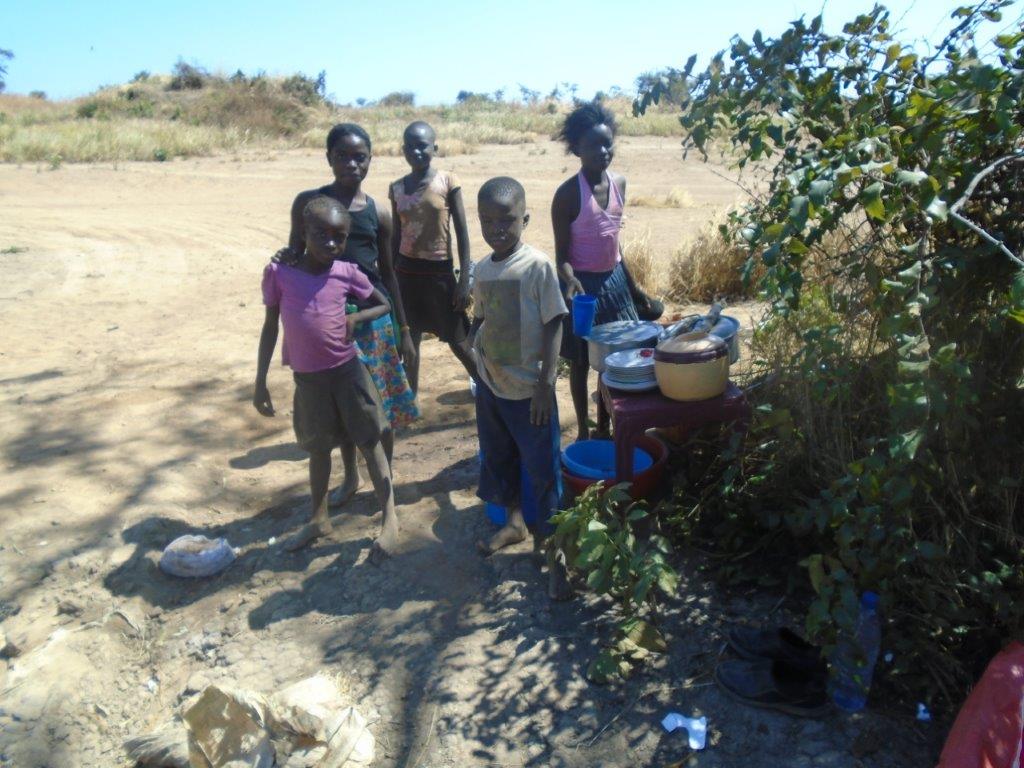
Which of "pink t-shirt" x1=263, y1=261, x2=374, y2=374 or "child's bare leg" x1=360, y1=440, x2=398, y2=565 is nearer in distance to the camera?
"pink t-shirt" x1=263, y1=261, x2=374, y2=374

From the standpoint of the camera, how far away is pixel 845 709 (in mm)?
2773

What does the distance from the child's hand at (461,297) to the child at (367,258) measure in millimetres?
638

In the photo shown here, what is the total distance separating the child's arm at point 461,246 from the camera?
15.6ft

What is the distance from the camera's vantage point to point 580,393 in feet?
15.1

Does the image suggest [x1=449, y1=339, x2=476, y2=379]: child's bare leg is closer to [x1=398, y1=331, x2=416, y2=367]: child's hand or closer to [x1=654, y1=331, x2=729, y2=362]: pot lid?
[x1=398, y1=331, x2=416, y2=367]: child's hand

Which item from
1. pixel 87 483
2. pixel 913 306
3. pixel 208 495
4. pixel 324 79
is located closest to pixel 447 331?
pixel 208 495

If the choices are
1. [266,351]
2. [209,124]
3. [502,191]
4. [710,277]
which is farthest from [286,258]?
[209,124]

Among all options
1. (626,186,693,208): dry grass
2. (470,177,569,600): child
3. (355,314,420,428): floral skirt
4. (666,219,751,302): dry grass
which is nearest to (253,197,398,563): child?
(355,314,420,428): floral skirt

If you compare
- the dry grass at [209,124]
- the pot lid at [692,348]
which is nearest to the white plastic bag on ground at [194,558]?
the pot lid at [692,348]

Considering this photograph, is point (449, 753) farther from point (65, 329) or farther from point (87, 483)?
point (65, 329)

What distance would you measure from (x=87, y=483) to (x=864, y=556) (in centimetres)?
366

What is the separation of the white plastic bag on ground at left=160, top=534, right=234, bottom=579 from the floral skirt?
945mm

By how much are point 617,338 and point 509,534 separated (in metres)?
1.07

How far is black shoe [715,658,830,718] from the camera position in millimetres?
2768
